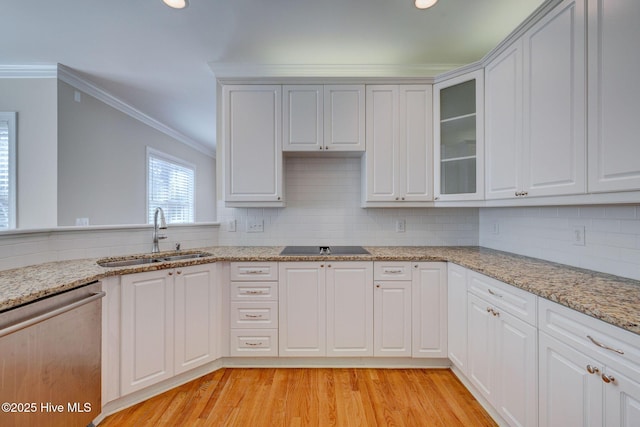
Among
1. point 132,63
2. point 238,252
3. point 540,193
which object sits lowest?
point 238,252

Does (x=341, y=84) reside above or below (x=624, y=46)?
above

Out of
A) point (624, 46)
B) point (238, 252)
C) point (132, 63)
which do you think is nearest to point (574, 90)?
point (624, 46)

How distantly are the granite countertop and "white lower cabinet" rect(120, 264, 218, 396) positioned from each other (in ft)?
0.33

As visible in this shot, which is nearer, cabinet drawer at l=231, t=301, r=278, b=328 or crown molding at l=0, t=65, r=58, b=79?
cabinet drawer at l=231, t=301, r=278, b=328

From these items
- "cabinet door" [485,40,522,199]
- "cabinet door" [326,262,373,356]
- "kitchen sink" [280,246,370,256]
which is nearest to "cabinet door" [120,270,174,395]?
"kitchen sink" [280,246,370,256]

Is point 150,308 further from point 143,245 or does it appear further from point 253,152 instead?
point 253,152

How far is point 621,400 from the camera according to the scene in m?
0.90

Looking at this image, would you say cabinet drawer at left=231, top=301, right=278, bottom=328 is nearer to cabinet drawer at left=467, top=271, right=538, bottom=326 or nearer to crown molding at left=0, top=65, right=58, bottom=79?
cabinet drawer at left=467, top=271, right=538, bottom=326

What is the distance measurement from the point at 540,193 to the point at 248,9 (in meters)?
2.28

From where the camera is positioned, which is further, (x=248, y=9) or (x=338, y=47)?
(x=338, y=47)

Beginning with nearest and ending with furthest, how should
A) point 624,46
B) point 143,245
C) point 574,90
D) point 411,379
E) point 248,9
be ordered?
1. point 624,46
2. point 574,90
3. point 248,9
4. point 411,379
5. point 143,245

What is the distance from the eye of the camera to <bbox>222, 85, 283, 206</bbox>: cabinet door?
2406mm

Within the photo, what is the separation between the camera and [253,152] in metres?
2.41

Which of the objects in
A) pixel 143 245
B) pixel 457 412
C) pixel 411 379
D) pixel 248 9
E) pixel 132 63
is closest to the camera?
Result: pixel 457 412
